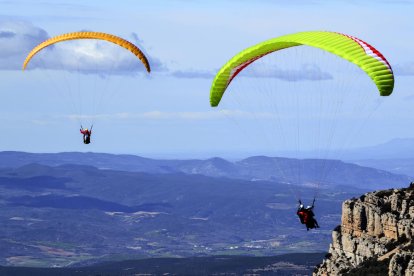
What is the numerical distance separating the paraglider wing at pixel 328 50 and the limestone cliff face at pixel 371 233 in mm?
50281

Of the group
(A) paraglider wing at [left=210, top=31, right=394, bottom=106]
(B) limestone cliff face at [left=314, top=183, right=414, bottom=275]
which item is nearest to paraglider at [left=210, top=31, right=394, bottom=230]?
(A) paraglider wing at [left=210, top=31, right=394, bottom=106]

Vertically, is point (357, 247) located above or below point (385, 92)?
below

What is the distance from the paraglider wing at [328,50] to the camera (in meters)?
73.6

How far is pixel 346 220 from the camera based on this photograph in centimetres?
15862

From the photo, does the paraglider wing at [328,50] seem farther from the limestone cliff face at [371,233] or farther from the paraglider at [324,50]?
the limestone cliff face at [371,233]

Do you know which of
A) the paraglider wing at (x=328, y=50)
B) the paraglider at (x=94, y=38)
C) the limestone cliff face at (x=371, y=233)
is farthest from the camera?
the limestone cliff face at (x=371, y=233)

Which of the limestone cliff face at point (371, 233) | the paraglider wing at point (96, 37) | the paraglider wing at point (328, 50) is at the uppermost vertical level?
the paraglider wing at point (96, 37)

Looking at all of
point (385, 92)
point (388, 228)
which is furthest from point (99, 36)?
point (388, 228)

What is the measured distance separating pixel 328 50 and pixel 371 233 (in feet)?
268

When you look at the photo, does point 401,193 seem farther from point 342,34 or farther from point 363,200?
point 342,34

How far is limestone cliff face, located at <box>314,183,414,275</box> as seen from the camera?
14150 centimetres

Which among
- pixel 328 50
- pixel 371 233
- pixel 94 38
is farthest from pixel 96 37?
pixel 371 233

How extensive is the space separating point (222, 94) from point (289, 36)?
11.1 metres

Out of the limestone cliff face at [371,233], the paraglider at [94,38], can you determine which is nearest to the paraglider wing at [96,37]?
the paraglider at [94,38]
